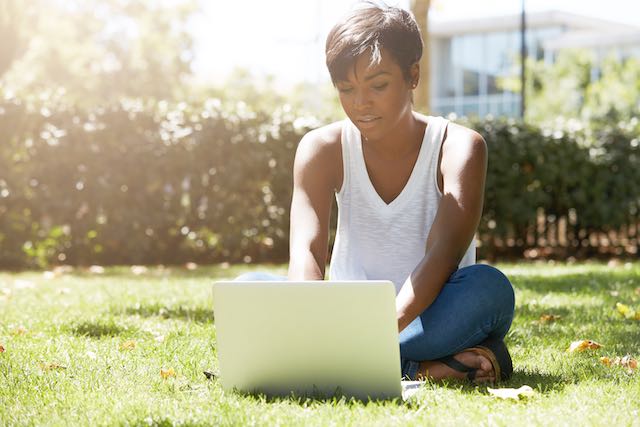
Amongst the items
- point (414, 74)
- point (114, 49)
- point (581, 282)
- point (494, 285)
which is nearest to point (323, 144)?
point (414, 74)

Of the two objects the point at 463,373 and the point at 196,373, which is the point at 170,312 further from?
the point at 463,373

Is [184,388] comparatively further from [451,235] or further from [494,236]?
[494,236]

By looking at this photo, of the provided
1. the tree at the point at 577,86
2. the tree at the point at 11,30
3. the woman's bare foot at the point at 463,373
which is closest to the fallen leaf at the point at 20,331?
the woman's bare foot at the point at 463,373

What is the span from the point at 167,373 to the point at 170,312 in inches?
73.9

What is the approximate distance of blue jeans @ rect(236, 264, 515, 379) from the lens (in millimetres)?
3074

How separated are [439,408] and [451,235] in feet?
2.02

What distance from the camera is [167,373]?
3270mm

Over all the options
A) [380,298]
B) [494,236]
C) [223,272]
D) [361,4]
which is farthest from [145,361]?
[494,236]

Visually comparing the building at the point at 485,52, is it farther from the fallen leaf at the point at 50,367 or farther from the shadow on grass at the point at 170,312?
the fallen leaf at the point at 50,367

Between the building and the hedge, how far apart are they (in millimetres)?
33253

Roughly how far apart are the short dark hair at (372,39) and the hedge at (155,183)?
600 centimetres

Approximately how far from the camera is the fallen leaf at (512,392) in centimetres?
283

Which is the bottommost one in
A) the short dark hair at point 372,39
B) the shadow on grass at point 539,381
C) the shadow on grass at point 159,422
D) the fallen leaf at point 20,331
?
the fallen leaf at point 20,331

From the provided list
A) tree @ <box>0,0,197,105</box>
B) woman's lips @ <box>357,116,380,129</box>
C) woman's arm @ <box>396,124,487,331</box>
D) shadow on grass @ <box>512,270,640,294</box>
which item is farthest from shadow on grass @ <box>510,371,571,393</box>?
tree @ <box>0,0,197,105</box>
